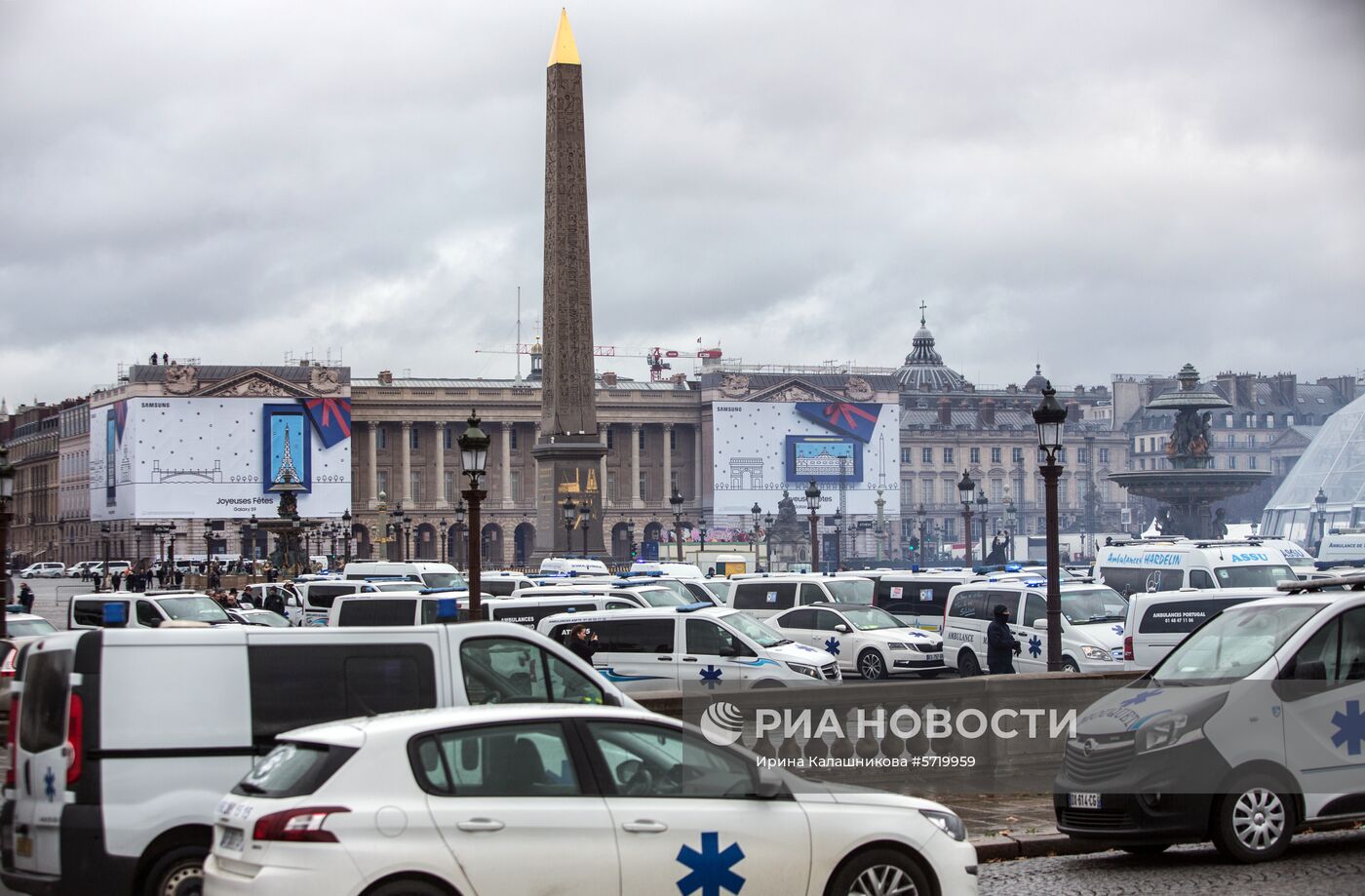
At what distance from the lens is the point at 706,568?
73.8m

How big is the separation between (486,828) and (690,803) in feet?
3.38

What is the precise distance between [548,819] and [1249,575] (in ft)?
79.8

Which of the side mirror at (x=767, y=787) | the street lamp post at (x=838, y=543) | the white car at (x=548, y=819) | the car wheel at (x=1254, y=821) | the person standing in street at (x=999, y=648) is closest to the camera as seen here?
the white car at (x=548, y=819)

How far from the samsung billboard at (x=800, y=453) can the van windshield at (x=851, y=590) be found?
108669 mm

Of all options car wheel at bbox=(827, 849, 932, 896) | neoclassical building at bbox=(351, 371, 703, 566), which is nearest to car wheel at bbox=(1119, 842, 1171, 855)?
car wheel at bbox=(827, 849, 932, 896)

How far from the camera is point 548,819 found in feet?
27.9

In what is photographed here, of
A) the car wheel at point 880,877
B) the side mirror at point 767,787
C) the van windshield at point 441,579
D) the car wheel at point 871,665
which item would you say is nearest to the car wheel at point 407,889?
the side mirror at point 767,787

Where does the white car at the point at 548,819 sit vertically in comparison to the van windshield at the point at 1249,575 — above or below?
below

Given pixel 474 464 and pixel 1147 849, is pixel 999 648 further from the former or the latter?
pixel 1147 849

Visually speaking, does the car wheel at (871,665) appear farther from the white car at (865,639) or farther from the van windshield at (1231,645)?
the van windshield at (1231,645)

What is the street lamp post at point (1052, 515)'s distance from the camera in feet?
71.8

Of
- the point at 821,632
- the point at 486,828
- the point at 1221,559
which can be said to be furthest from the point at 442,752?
the point at 1221,559

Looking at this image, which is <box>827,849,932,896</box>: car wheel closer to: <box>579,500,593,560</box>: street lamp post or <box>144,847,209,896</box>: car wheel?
<box>144,847,209,896</box>: car wheel

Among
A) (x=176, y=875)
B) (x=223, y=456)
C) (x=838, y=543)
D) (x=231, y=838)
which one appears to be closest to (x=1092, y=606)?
(x=176, y=875)
